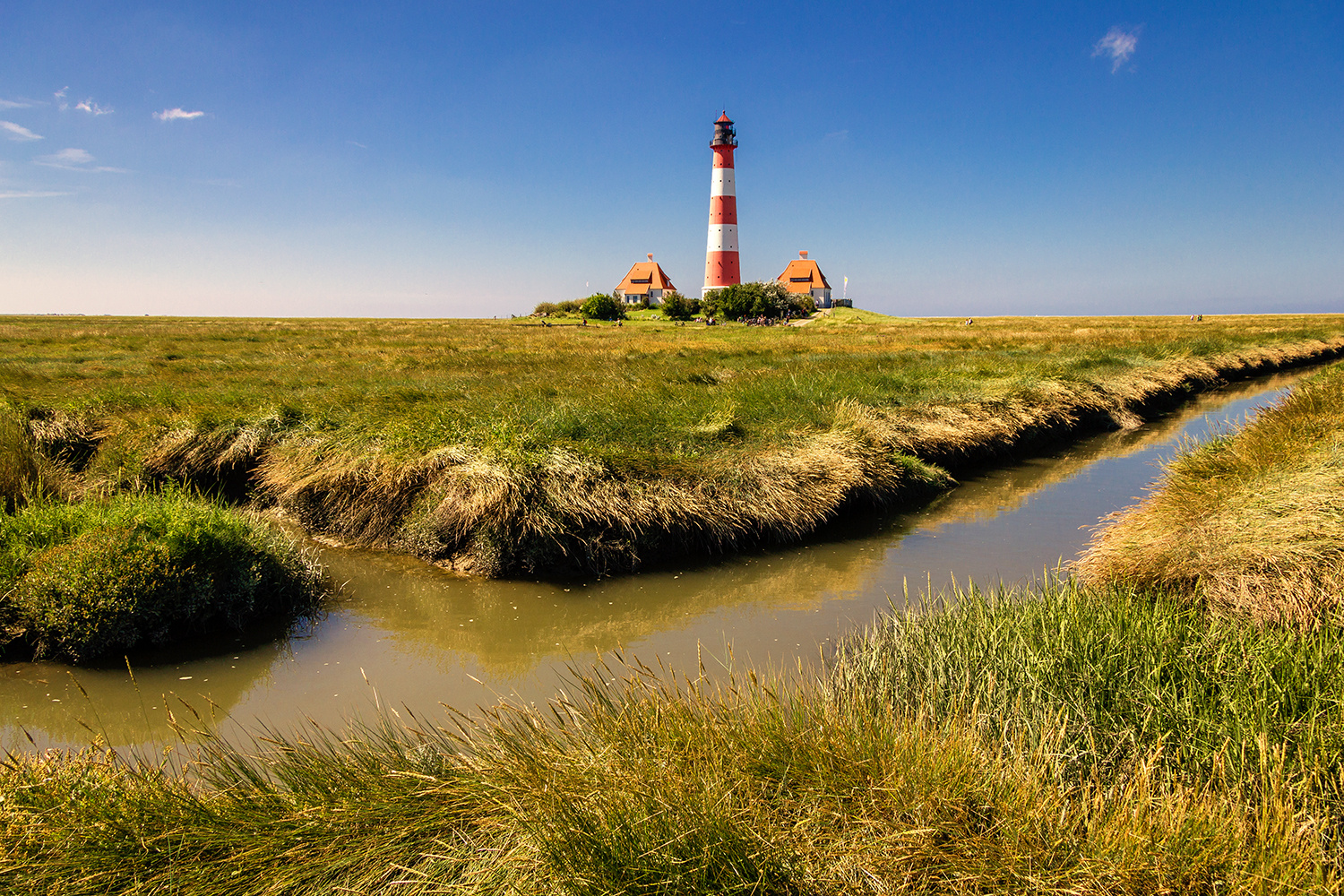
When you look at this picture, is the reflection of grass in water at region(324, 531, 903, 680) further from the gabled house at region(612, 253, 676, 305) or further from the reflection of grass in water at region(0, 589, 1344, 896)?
the gabled house at region(612, 253, 676, 305)

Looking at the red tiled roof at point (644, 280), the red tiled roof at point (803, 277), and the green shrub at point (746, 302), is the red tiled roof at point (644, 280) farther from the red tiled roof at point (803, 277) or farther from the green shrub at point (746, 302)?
the green shrub at point (746, 302)

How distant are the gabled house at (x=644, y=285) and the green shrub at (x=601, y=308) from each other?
20.6 meters

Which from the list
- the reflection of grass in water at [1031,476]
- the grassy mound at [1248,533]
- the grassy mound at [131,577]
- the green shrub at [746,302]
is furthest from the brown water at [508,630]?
the green shrub at [746,302]

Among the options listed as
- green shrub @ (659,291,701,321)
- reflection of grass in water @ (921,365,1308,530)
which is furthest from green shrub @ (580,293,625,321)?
reflection of grass in water @ (921,365,1308,530)

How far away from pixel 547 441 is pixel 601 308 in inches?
2308

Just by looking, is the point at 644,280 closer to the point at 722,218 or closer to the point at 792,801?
the point at 722,218

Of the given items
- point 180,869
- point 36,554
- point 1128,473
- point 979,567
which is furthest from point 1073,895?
point 1128,473

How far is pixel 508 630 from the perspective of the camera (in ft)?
22.4

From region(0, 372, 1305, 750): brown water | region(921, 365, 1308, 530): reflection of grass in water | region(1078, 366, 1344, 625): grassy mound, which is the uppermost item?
region(1078, 366, 1344, 625): grassy mound

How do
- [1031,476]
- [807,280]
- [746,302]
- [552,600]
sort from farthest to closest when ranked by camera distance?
1. [807,280]
2. [746,302]
3. [1031,476]
4. [552,600]

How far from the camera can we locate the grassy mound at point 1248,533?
15.7 ft

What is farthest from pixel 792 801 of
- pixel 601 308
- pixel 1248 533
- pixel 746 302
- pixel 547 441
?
pixel 601 308

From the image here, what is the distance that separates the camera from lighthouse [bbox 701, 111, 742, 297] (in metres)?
57.8

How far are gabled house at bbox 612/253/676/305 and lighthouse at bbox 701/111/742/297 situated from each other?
24217 millimetres
